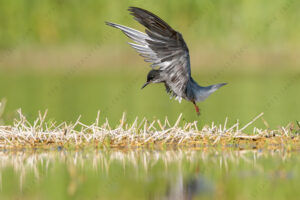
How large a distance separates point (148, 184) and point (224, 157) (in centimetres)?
161

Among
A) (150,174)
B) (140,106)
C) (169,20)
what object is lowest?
(150,174)

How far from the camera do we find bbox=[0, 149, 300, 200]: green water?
5793 millimetres

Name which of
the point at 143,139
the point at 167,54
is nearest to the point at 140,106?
the point at 143,139

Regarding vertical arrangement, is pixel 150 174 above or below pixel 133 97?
below

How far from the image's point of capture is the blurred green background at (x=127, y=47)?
20156mm

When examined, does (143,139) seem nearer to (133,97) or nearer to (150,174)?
(150,174)

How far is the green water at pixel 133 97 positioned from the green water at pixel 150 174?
3.37 meters

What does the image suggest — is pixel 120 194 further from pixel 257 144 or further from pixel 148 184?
pixel 257 144

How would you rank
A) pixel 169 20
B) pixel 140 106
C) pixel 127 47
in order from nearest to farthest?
pixel 140 106 → pixel 127 47 → pixel 169 20

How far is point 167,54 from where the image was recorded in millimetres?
8375

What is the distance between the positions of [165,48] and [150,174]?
7.23 feet

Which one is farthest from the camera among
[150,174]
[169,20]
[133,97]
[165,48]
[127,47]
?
[169,20]

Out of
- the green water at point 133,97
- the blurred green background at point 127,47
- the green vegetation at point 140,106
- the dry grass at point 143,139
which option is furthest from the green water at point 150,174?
the blurred green background at point 127,47

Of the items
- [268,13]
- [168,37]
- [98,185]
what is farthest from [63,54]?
[98,185]
